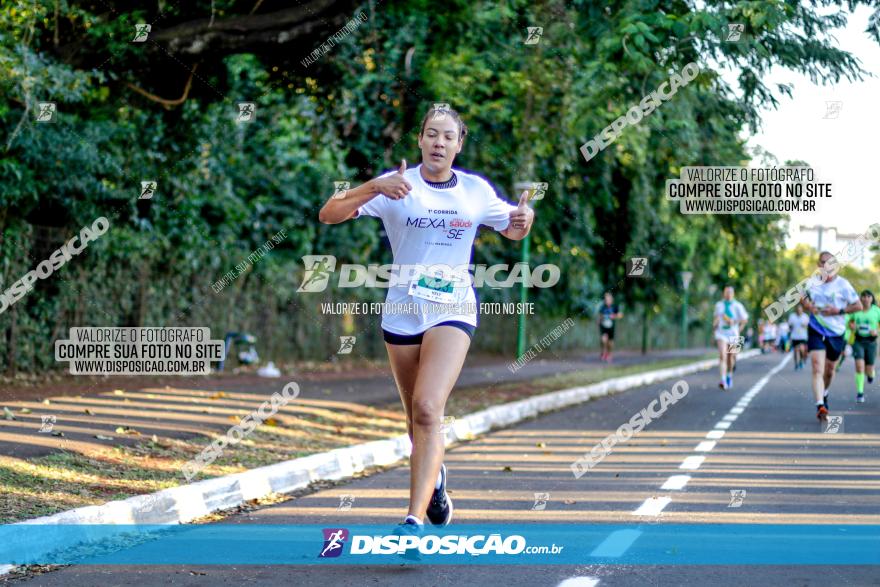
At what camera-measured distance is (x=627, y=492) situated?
30.5 feet

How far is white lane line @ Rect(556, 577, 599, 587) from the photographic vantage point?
5820 mm

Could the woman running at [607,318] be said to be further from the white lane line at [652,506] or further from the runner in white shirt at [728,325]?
the white lane line at [652,506]

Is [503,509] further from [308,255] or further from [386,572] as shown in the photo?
[308,255]

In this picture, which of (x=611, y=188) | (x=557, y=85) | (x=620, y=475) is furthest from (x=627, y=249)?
(x=620, y=475)

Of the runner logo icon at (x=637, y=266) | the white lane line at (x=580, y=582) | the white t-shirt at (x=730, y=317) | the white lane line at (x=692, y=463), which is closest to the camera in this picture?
the white lane line at (x=580, y=582)

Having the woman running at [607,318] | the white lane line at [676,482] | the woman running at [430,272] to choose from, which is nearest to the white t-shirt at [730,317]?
the woman running at [607,318]

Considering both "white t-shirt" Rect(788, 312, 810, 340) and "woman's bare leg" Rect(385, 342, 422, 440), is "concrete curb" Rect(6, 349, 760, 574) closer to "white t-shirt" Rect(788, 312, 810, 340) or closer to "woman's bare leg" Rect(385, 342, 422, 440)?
"woman's bare leg" Rect(385, 342, 422, 440)

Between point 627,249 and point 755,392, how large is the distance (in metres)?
8.22

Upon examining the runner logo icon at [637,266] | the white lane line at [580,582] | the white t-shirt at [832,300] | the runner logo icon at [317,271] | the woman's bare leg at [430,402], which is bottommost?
the white lane line at [580,582]

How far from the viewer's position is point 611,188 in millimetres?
29156

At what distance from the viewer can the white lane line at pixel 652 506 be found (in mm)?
8164

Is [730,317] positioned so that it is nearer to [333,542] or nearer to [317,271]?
[317,271]

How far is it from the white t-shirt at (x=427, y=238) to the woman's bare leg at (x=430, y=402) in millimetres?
Result: 118

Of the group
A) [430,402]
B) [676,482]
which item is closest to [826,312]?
[676,482]
